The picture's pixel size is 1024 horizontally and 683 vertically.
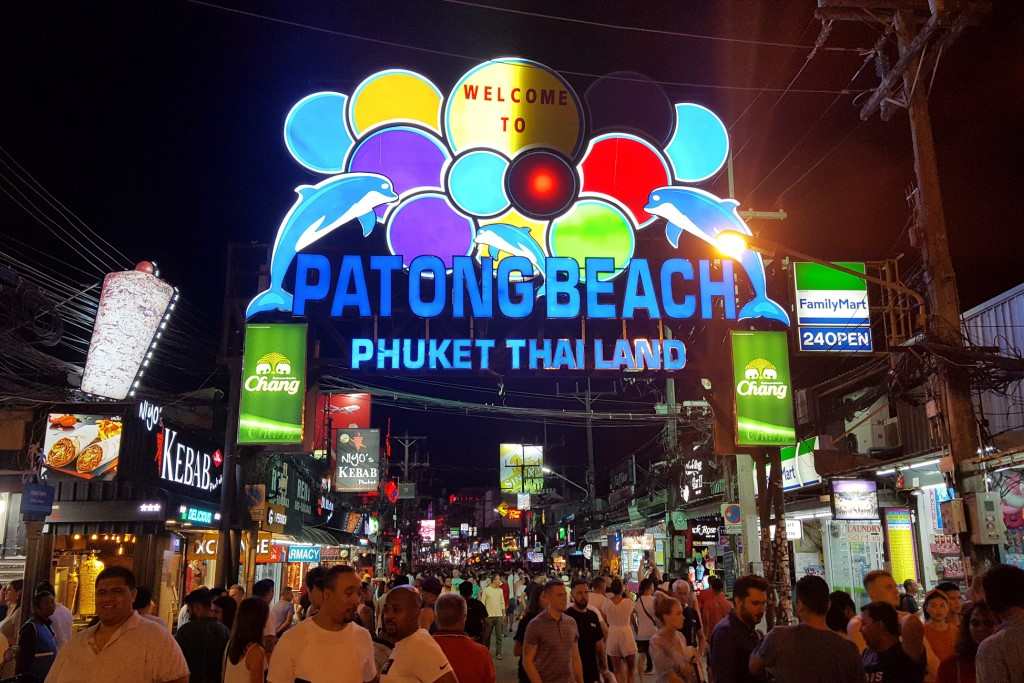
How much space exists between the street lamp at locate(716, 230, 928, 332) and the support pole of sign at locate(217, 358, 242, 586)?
824 centimetres

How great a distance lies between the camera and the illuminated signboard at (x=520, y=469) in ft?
166

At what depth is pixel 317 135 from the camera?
54.0ft

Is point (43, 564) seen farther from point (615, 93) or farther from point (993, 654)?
point (993, 654)

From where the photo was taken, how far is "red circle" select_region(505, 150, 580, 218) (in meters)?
16.5

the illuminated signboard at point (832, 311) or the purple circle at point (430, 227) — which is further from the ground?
the purple circle at point (430, 227)

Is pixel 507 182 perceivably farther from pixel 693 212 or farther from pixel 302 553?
pixel 302 553

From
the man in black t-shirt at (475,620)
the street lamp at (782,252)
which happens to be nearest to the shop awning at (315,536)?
the man in black t-shirt at (475,620)

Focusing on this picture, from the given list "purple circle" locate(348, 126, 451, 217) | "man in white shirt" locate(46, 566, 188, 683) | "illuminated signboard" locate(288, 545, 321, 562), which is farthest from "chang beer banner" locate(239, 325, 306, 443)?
"illuminated signboard" locate(288, 545, 321, 562)

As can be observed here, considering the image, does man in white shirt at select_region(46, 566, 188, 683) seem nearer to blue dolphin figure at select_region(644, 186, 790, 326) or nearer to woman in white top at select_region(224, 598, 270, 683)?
woman in white top at select_region(224, 598, 270, 683)

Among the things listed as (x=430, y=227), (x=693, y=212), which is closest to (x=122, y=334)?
(x=430, y=227)

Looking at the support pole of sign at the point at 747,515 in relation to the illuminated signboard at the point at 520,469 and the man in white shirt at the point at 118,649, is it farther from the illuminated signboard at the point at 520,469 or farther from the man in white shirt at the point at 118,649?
the illuminated signboard at the point at 520,469

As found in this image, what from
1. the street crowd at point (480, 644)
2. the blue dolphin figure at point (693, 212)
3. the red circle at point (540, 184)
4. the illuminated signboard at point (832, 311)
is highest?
the red circle at point (540, 184)

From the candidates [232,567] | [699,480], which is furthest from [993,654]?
[699,480]

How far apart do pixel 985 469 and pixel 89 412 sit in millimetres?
16635
